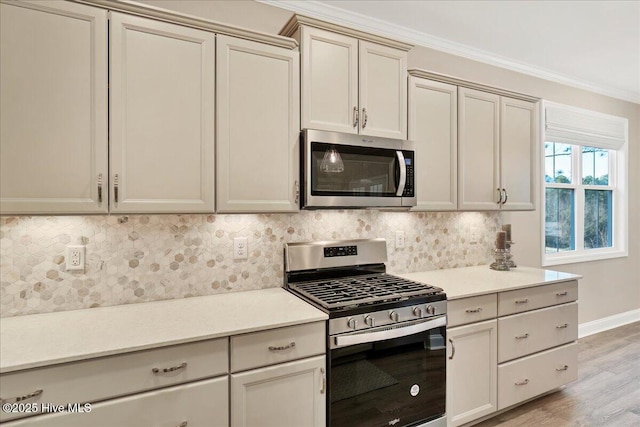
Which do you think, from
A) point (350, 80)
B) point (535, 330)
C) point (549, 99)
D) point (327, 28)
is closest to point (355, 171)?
point (350, 80)

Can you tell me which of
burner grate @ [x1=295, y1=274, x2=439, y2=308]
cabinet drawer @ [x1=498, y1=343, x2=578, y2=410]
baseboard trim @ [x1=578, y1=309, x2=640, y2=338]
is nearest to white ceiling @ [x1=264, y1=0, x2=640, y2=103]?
burner grate @ [x1=295, y1=274, x2=439, y2=308]

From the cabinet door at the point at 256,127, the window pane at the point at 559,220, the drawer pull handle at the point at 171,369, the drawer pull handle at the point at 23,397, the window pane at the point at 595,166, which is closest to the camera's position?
the drawer pull handle at the point at 23,397

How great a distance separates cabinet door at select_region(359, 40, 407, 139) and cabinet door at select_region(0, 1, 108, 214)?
134cm

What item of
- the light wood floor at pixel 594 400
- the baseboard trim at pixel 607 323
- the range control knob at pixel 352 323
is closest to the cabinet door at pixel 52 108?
the range control knob at pixel 352 323

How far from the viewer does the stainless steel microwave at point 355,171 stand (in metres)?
1.96

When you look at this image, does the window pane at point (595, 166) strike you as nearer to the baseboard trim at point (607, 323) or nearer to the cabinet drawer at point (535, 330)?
the baseboard trim at point (607, 323)

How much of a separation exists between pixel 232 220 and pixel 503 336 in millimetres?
1890

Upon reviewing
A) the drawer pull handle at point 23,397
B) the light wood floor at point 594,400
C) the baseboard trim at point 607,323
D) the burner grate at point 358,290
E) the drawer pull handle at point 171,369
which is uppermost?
the burner grate at point 358,290

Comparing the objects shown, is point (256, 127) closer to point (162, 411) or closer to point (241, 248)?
point (241, 248)

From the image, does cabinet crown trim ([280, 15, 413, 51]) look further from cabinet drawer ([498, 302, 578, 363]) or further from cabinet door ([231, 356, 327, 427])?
cabinet drawer ([498, 302, 578, 363])

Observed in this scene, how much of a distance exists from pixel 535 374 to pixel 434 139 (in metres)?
1.78

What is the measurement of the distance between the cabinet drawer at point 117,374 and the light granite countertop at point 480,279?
1.37 meters

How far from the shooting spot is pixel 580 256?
390 centimetres

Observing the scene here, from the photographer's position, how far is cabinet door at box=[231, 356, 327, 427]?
1531 millimetres
